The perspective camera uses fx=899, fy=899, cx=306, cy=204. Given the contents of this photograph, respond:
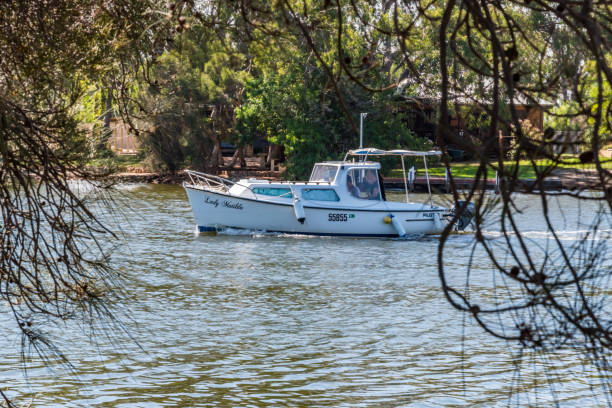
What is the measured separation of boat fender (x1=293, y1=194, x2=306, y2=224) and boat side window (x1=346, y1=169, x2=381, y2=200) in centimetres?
150

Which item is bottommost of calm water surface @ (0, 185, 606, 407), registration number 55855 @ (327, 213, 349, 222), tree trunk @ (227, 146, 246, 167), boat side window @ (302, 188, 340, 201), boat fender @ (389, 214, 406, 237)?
calm water surface @ (0, 185, 606, 407)

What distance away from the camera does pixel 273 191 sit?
26.3m

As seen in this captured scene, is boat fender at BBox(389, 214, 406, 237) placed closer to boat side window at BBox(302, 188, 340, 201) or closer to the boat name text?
boat side window at BBox(302, 188, 340, 201)

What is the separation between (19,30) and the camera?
23.6ft

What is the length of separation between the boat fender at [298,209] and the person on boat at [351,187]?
1.49 m

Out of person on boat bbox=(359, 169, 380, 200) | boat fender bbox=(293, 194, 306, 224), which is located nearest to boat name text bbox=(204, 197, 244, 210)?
boat fender bbox=(293, 194, 306, 224)

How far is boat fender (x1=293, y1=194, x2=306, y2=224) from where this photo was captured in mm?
26016

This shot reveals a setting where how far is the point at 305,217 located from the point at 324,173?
5.27ft

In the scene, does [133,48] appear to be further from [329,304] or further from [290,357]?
[329,304]

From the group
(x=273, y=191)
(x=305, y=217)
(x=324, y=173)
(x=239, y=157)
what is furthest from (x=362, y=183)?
(x=239, y=157)

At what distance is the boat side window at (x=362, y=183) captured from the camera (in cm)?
2625

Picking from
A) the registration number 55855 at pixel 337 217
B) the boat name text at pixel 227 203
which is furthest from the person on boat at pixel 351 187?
the boat name text at pixel 227 203

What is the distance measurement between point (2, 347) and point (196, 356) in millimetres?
2756

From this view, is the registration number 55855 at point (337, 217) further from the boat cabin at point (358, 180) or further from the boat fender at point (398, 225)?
the boat fender at point (398, 225)
